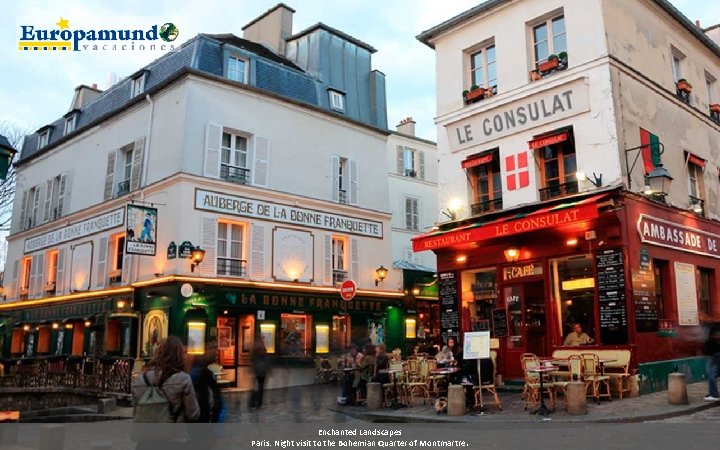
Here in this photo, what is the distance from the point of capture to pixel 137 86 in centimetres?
2033

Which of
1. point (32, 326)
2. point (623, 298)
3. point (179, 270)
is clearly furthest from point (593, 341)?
point (32, 326)

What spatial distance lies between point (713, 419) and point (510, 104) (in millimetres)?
7855

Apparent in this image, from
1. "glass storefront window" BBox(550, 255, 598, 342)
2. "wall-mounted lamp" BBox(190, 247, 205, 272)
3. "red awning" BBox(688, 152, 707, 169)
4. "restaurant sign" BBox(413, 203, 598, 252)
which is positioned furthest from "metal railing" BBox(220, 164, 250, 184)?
"red awning" BBox(688, 152, 707, 169)

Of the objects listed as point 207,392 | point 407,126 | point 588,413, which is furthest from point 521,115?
point 407,126

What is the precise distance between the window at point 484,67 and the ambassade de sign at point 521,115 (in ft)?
3.05

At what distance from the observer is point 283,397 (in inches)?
597

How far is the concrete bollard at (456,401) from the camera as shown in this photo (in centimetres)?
1016

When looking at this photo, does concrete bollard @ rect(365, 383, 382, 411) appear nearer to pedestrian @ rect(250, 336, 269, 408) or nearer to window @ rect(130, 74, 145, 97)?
pedestrian @ rect(250, 336, 269, 408)

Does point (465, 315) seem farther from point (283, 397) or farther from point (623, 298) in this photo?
point (283, 397)

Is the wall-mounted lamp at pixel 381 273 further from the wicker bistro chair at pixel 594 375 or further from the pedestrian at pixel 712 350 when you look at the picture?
the pedestrian at pixel 712 350

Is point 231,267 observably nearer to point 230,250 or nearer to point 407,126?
point 230,250

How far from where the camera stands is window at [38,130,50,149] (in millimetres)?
24641

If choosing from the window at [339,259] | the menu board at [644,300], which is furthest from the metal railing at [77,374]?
the menu board at [644,300]

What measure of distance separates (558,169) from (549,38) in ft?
9.92
